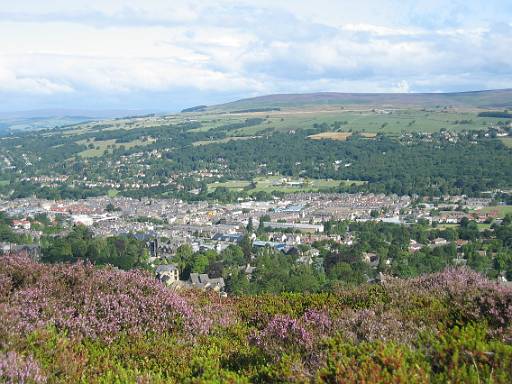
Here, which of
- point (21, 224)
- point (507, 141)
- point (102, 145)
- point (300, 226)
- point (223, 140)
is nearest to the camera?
point (300, 226)

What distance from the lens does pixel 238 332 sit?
24.1ft

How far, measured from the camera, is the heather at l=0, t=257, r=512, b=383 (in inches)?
182

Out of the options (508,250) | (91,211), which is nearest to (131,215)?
(91,211)

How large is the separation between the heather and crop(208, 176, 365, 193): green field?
70.3m

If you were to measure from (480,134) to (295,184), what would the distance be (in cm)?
3049

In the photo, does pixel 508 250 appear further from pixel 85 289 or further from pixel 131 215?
pixel 131 215

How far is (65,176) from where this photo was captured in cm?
10075

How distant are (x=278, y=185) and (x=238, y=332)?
77493mm

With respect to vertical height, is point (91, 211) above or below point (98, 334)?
below

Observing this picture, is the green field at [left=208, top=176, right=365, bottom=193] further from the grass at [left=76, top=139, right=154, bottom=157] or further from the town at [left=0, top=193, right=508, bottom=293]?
the grass at [left=76, top=139, right=154, bottom=157]

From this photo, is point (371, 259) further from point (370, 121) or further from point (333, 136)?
point (370, 121)

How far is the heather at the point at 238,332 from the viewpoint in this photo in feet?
15.2

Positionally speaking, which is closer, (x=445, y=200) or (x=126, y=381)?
(x=126, y=381)

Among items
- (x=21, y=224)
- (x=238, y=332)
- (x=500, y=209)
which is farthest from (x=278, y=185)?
(x=238, y=332)
